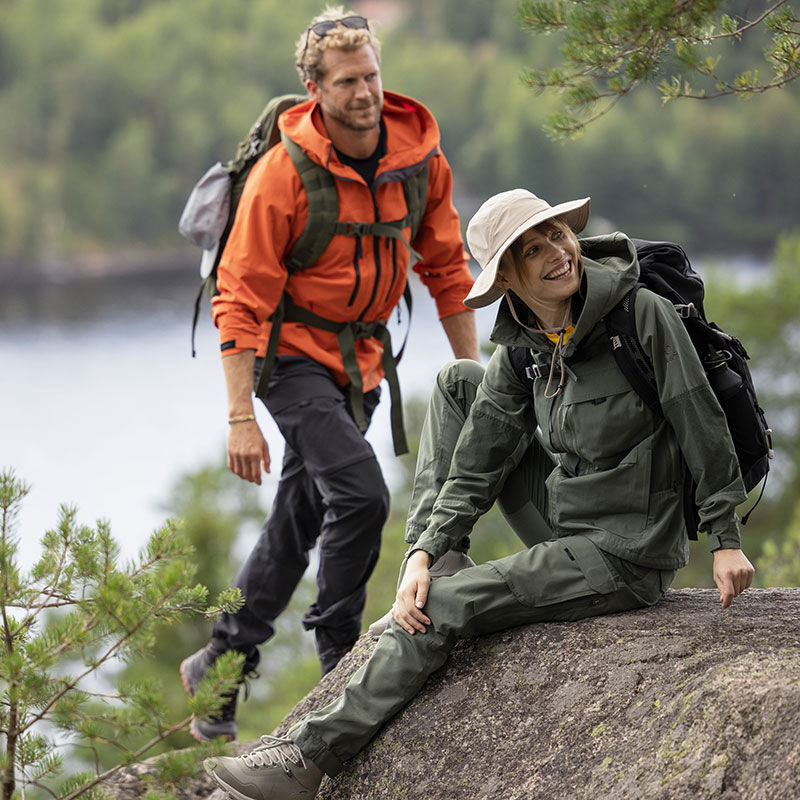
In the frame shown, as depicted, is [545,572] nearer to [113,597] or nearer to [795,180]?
[113,597]

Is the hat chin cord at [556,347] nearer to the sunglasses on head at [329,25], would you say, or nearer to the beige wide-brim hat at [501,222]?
the beige wide-brim hat at [501,222]

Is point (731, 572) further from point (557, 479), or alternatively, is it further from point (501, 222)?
point (501, 222)

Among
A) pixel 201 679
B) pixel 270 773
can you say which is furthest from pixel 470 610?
pixel 201 679

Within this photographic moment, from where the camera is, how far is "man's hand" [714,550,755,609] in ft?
10.6

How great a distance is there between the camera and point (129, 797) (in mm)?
4613

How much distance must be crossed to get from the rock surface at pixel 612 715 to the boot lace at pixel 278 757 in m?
0.22

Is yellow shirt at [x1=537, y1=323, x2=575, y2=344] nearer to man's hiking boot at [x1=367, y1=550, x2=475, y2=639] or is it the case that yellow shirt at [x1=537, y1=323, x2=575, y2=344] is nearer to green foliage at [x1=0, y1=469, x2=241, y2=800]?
man's hiking boot at [x1=367, y1=550, x2=475, y2=639]

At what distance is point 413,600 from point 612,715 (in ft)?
2.31

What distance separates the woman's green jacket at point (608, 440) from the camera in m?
3.29

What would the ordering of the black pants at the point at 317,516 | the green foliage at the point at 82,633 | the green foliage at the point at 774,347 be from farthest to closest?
the green foliage at the point at 774,347 < the black pants at the point at 317,516 < the green foliage at the point at 82,633

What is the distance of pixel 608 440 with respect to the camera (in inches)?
136

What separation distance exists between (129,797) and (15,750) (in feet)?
4.81

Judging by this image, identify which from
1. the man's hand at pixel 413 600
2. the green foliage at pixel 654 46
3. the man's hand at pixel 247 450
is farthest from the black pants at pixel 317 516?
the green foliage at pixel 654 46

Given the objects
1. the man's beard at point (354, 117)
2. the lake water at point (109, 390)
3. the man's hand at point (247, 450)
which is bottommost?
the lake water at point (109, 390)
